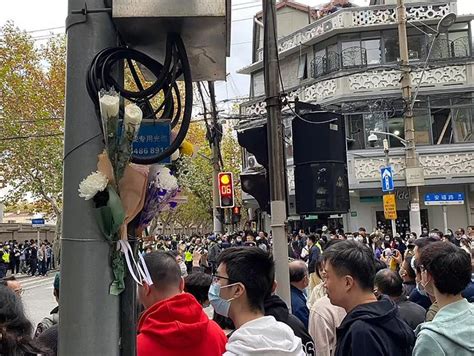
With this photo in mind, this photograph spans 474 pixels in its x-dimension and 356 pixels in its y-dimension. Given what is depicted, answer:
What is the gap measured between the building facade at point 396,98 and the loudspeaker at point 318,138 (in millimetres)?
16618

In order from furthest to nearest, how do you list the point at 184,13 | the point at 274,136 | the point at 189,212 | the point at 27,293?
the point at 189,212
the point at 27,293
the point at 274,136
the point at 184,13

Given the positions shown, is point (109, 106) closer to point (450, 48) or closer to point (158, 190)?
point (158, 190)

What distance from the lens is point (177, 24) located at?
2.27 m

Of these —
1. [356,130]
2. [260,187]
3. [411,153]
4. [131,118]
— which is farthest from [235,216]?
[131,118]

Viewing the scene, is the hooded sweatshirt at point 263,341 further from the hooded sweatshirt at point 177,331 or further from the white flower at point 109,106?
the white flower at point 109,106

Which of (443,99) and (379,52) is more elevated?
(379,52)

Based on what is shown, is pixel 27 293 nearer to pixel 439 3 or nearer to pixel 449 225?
pixel 449 225

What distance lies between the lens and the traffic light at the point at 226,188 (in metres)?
15.5

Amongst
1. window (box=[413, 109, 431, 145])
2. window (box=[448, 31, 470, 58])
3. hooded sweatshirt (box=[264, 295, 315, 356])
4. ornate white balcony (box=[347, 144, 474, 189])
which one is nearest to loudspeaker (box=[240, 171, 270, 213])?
hooded sweatshirt (box=[264, 295, 315, 356])

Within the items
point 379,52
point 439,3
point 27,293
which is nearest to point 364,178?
point 379,52

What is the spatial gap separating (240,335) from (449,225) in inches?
899

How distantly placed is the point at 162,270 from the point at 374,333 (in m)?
1.36

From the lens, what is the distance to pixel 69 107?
2.18 m

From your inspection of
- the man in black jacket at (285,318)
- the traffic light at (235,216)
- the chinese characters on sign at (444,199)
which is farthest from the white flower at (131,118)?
the chinese characters on sign at (444,199)
